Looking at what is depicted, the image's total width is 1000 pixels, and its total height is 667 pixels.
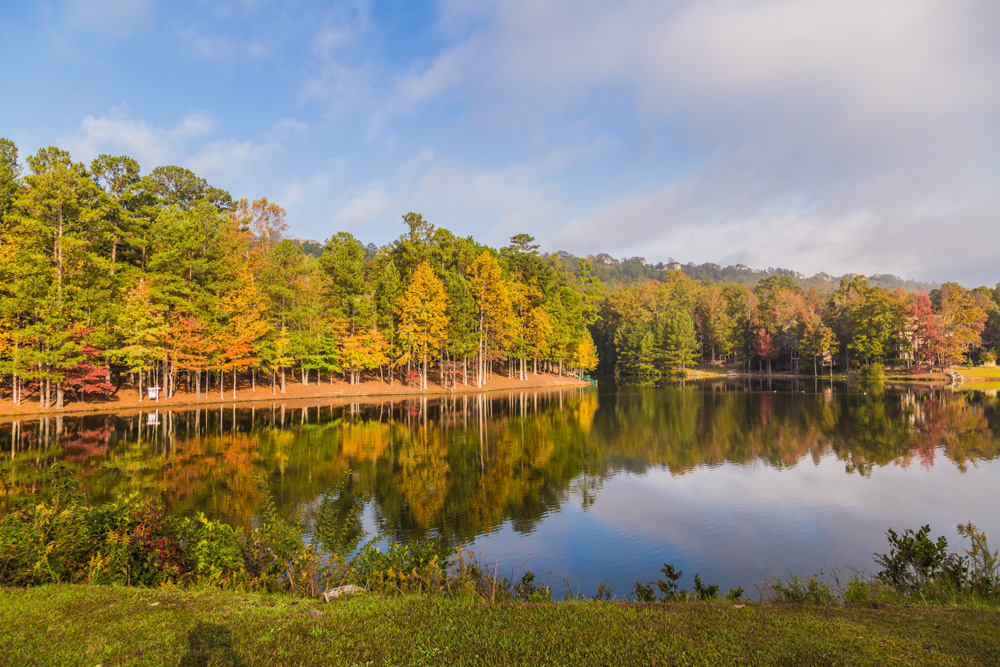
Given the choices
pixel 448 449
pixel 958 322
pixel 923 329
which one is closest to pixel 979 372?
pixel 958 322

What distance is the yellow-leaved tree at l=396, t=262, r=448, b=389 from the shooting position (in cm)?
4759

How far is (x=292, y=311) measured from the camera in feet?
139

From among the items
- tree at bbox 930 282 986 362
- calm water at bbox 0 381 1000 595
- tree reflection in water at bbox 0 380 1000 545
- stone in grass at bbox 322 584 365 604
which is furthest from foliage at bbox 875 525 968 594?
tree at bbox 930 282 986 362

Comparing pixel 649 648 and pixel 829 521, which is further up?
pixel 649 648

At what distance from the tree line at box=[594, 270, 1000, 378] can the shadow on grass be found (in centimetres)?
7648

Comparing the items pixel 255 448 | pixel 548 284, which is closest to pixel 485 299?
pixel 548 284

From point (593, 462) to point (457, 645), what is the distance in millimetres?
15104

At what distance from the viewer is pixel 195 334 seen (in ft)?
119

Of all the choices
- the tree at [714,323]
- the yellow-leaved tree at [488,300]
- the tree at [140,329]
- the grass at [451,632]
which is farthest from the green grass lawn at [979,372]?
the tree at [140,329]

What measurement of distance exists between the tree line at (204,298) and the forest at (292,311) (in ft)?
0.49

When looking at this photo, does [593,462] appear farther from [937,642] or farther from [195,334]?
[195,334]

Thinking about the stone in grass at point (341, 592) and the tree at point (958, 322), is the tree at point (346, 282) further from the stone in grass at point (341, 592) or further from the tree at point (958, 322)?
the tree at point (958, 322)

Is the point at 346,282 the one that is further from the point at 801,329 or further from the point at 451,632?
the point at 801,329

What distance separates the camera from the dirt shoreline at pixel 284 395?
30.9 meters
